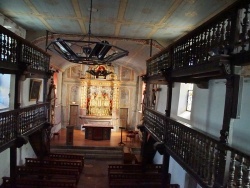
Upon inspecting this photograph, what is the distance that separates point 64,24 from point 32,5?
7.42 ft

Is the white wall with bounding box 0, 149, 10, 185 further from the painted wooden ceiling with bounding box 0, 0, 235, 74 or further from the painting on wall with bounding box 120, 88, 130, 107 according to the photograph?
the painting on wall with bounding box 120, 88, 130, 107

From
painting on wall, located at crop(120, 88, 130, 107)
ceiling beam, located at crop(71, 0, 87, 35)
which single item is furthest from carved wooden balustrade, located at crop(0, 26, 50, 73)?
painting on wall, located at crop(120, 88, 130, 107)

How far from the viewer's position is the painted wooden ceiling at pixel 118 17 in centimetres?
721

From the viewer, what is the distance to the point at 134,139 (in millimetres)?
17828

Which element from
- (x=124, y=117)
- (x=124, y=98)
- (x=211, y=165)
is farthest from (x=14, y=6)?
(x=124, y=117)

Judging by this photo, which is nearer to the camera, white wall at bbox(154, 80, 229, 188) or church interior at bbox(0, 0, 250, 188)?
church interior at bbox(0, 0, 250, 188)

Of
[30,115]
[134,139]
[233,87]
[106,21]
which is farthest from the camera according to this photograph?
[134,139]

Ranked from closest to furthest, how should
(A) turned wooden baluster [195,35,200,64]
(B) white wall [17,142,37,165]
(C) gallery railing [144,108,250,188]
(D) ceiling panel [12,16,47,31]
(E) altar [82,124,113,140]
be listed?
(C) gallery railing [144,108,250,188], (A) turned wooden baluster [195,35,200,64], (D) ceiling panel [12,16,47,31], (B) white wall [17,142,37,165], (E) altar [82,124,113,140]

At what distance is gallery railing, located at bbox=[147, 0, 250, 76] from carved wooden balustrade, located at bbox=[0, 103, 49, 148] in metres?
5.13

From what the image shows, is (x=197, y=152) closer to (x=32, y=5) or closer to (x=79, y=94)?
(x=32, y=5)

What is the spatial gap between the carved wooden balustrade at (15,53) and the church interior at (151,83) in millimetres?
35

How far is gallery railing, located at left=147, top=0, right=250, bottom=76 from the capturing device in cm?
392

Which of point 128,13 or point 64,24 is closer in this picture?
point 128,13

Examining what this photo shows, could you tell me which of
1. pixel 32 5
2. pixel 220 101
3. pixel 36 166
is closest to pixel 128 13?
pixel 32 5
